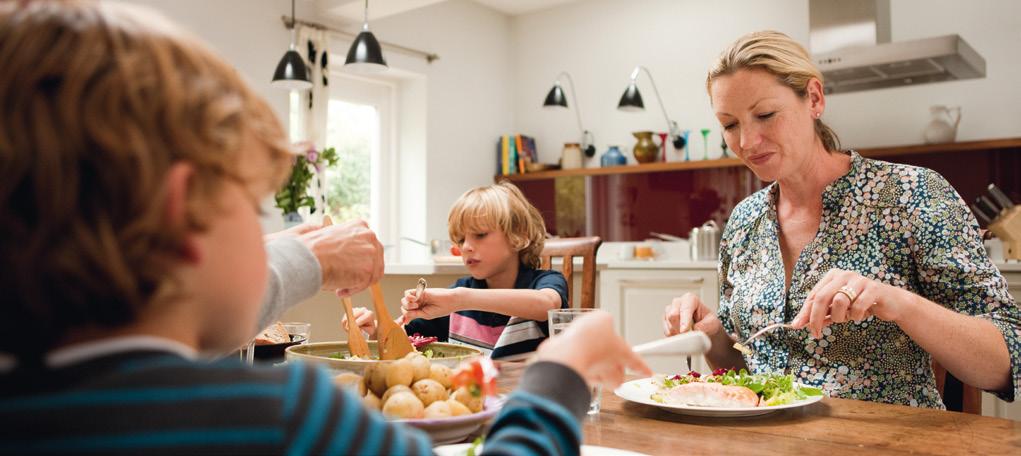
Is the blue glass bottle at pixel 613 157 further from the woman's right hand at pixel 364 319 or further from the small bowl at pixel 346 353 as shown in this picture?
the small bowl at pixel 346 353

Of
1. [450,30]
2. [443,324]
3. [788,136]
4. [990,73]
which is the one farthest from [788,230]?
[450,30]

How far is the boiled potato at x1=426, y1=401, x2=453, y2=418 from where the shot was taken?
85 cm

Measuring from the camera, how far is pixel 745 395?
1087 mm

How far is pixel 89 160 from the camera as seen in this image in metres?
0.38

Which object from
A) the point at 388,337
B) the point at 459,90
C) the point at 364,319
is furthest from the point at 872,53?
the point at 388,337

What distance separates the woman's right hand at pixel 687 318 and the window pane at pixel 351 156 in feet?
12.7

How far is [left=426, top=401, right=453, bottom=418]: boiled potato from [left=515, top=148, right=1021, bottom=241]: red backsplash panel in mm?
4343

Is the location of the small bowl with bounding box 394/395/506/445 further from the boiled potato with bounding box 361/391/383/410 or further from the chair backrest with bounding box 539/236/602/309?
the chair backrest with bounding box 539/236/602/309

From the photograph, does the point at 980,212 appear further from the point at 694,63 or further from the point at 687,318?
the point at 687,318

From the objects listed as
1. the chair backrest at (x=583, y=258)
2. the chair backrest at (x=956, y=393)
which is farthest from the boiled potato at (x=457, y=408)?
the chair backrest at (x=583, y=258)

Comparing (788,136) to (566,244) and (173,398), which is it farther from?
(173,398)

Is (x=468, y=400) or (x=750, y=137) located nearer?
(x=468, y=400)

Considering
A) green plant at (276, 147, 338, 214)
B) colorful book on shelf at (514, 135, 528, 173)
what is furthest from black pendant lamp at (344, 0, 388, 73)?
colorful book on shelf at (514, 135, 528, 173)

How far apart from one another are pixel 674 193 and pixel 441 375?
4633mm
